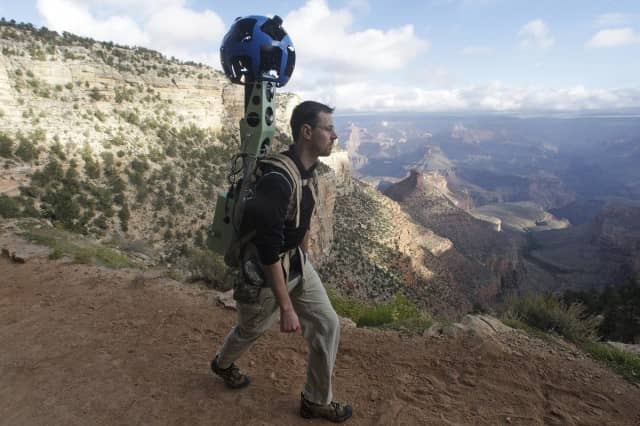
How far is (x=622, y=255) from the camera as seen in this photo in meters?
56.6

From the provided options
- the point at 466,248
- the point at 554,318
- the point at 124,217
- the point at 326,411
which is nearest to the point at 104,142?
the point at 124,217

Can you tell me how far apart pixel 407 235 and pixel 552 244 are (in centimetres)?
5986

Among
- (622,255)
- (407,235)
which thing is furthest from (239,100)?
(622,255)

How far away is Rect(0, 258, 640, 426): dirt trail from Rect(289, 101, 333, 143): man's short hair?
2619 millimetres

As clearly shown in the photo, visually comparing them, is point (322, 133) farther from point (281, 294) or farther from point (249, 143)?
point (281, 294)

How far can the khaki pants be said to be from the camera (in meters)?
2.82

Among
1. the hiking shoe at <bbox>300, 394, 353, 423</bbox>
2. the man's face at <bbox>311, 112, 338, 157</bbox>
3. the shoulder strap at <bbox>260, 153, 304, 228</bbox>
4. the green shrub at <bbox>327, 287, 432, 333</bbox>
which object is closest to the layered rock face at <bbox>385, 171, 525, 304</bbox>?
the green shrub at <bbox>327, 287, 432, 333</bbox>

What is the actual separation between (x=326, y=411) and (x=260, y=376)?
1.06 metres

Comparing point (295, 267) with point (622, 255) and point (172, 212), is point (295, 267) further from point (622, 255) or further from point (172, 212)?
point (622, 255)

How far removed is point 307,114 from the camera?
259 cm

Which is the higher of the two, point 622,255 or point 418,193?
point 418,193

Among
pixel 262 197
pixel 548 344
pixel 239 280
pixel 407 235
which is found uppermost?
pixel 262 197

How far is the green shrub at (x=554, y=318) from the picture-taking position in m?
4.77

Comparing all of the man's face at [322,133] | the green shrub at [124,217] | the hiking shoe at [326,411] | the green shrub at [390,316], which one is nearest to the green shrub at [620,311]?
the green shrub at [390,316]
